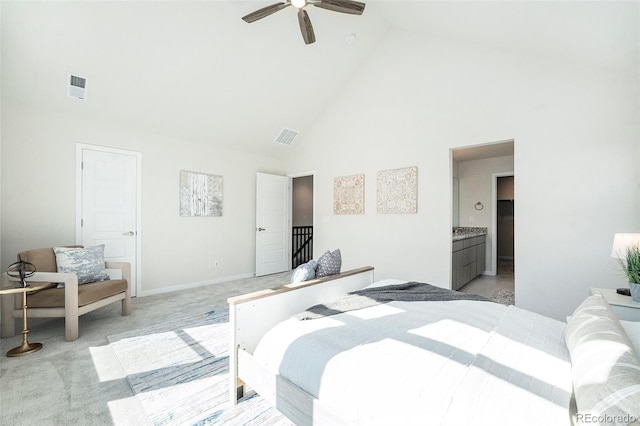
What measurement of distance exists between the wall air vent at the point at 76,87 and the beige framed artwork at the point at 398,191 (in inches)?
162

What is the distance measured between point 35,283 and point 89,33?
2.71 m

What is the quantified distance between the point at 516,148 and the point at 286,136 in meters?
3.85

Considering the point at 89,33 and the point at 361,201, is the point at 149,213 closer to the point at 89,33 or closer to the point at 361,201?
the point at 89,33

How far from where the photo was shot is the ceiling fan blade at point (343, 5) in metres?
2.78

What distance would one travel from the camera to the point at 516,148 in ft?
11.3

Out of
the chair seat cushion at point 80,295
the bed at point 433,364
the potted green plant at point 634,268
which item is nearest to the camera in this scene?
the bed at point 433,364

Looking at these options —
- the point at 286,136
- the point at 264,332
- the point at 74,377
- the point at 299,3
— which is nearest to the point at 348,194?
the point at 286,136

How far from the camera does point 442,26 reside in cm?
364

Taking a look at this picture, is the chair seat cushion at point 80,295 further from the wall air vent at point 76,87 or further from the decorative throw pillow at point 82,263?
the wall air vent at point 76,87

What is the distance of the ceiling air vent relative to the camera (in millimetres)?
5594

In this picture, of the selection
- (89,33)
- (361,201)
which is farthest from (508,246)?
(89,33)

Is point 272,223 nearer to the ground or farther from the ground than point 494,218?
nearer to the ground

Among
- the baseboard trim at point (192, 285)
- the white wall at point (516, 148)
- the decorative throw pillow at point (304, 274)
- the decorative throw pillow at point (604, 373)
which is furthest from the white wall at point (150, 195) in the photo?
the decorative throw pillow at point (604, 373)

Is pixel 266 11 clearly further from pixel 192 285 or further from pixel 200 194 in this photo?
pixel 192 285
